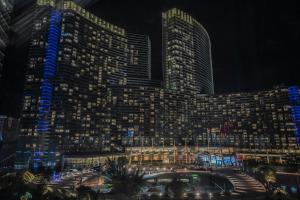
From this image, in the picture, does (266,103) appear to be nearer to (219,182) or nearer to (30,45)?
(219,182)

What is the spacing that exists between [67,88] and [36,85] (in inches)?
753

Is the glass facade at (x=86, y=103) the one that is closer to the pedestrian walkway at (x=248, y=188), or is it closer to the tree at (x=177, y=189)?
the pedestrian walkway at (x=248, y=188)

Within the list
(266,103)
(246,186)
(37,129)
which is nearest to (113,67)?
(37,129)

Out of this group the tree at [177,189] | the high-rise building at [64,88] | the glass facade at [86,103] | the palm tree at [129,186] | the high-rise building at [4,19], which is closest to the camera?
the tree at [177,189]

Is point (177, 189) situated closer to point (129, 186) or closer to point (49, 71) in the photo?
point (129, 186)

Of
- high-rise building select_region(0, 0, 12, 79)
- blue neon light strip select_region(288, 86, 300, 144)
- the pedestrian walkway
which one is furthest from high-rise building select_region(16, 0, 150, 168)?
blue neon light strip select_region(288, 86, 300, 144)

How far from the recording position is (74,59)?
510 ft

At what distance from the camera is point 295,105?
179m

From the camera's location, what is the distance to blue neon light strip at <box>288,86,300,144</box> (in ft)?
582

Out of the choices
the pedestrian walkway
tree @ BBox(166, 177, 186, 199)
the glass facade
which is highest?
the glass facade

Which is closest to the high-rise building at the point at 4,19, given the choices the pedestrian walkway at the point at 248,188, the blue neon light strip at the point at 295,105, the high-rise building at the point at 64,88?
the high-rise building at the point at 64,88

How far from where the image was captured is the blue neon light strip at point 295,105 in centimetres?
17725

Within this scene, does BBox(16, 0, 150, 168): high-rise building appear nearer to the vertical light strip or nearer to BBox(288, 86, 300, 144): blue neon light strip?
the vertical light strip

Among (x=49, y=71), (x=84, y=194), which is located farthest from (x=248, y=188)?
(x=49, y=71)
